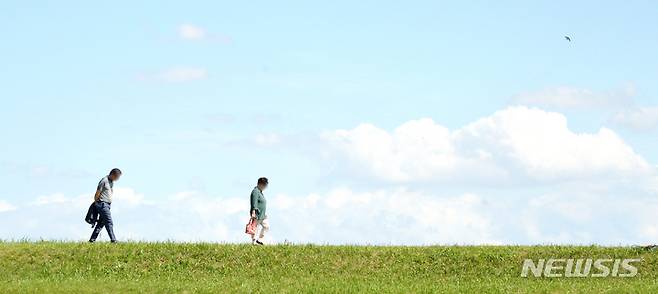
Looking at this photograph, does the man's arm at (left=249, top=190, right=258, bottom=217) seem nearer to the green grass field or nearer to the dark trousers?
the green grass field

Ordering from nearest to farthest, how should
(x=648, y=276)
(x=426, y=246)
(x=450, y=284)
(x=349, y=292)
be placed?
(x=349, y=292)
(x=450, y=284)
(x=648, y=276)
(x=426, y=246)

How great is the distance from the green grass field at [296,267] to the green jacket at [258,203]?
208cm

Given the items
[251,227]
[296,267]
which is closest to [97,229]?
[251,227]

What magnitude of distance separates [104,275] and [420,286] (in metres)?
9.16

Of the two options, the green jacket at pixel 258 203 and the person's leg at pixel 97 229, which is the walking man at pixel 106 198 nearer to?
the person's leg at pixel 97 229

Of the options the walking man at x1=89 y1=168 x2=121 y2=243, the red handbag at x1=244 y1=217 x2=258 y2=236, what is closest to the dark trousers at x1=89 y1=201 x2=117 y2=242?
the walking man at x1=89 y1=168 x2=121 y2=243

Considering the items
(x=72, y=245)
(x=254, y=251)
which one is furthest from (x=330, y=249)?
(x=72, y=245)

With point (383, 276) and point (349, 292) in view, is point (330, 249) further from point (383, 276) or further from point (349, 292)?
point (349, 292)

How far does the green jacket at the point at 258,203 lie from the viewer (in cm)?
3569

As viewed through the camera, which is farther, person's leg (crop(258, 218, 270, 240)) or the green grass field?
person's leg (crop(258, 218, 270, 240))

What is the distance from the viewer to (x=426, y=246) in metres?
35.0

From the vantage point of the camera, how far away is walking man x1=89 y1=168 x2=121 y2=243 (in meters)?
35.5

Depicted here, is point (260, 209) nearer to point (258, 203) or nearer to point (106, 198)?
point (258, 203)

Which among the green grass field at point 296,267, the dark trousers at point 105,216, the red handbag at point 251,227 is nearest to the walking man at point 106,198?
the dark trousers at point 105,216
